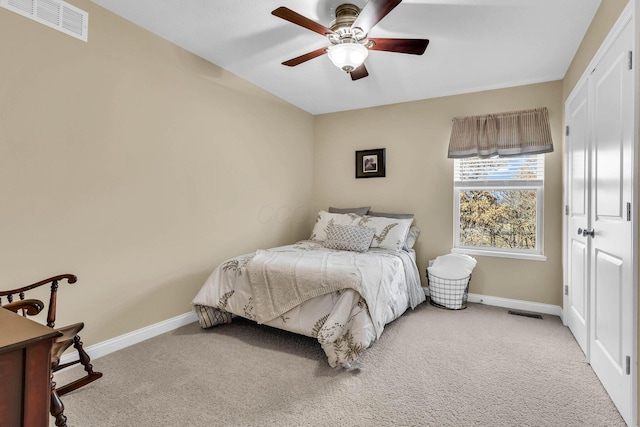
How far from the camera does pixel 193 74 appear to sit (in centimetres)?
289

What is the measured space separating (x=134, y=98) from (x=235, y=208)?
4.43ft

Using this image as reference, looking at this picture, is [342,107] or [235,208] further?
[342,107]

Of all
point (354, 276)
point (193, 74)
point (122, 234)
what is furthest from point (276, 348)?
point (193, 74)

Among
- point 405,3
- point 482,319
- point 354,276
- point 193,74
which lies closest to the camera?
point 405,3

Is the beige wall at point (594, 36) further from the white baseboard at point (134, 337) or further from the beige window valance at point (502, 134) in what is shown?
the white baseboard at point (134, 337)

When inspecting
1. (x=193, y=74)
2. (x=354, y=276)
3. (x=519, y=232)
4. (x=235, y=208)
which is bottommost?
(x=354, y=276)

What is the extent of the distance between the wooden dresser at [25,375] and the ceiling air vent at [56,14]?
2.03 m

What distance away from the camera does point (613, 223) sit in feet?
5.86

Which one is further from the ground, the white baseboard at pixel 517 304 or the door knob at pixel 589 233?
the door knob at pixel 589 233

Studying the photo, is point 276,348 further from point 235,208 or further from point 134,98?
point 134,98

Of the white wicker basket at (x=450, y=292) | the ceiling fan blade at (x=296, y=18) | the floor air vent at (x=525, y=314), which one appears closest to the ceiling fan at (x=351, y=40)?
the ceiling fan blade at (x=296, y=18)

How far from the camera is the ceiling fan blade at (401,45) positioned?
2.07 metres

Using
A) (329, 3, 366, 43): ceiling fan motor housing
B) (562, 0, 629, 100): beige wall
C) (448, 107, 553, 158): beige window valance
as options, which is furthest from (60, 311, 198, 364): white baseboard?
(562, 0, 629, 100): beige wall

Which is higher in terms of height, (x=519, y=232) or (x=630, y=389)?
(x=519, y=232)
